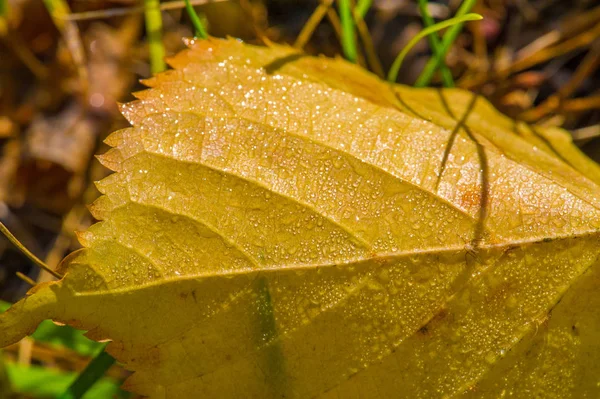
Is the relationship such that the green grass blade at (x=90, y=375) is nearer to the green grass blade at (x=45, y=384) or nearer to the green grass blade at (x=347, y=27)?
the green grass blade at (x=45, y=384)

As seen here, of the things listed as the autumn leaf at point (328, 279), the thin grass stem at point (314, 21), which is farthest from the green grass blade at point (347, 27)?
the autumn leaf at point (328, 279)

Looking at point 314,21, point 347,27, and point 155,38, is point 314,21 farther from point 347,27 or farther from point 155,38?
point 155,38

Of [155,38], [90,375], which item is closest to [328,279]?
[90,375]

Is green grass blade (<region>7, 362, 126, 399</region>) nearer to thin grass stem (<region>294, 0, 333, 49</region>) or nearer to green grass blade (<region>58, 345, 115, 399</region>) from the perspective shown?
green grass blade (<region>58, 345, 115, 399</region>)

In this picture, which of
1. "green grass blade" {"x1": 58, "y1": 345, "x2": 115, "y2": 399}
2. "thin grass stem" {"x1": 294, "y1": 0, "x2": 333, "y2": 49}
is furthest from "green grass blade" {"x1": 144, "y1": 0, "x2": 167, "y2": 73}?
"green grass blade" {"x1": 58, "y1": 345, "x2": 115, "y2": 399}

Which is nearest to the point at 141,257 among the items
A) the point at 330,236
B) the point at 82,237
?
the point at 82,237
